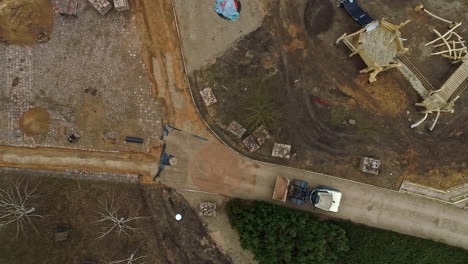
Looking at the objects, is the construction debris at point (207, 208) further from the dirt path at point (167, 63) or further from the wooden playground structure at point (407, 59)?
the wooden playground structure at point (407, 59)

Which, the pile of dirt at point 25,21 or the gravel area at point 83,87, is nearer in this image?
the pile of dirt at point 25,21

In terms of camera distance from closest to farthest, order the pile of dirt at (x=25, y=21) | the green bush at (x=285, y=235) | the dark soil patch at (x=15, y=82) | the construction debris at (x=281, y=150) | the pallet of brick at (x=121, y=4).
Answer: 1. the green bush at (x=285, y=235)
2. the pallet of brick at (x=121, y=4)
3. the construction debris at (x=281, y=150)
4. the pile of dirt at (x=25, y=21)
5. the dark soil patch at (x=15, y=82)

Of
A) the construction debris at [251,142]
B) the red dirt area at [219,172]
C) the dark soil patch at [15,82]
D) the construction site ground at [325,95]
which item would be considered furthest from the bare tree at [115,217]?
the dark soil patch at [15,82]

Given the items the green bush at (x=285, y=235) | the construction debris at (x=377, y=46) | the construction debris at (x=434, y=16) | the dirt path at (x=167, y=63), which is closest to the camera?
the green bush at (x=285, y=235)

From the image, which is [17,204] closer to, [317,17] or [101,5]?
[101,5]

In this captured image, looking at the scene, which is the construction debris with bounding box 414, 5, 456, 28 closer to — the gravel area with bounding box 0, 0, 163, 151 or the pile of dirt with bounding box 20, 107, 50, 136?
the gravel area with bounding box 0, 0, 163, 151

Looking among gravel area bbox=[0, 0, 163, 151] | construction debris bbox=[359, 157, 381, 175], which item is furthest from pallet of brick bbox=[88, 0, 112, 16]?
construction debris bbox=[359, 157, 381, 175]
